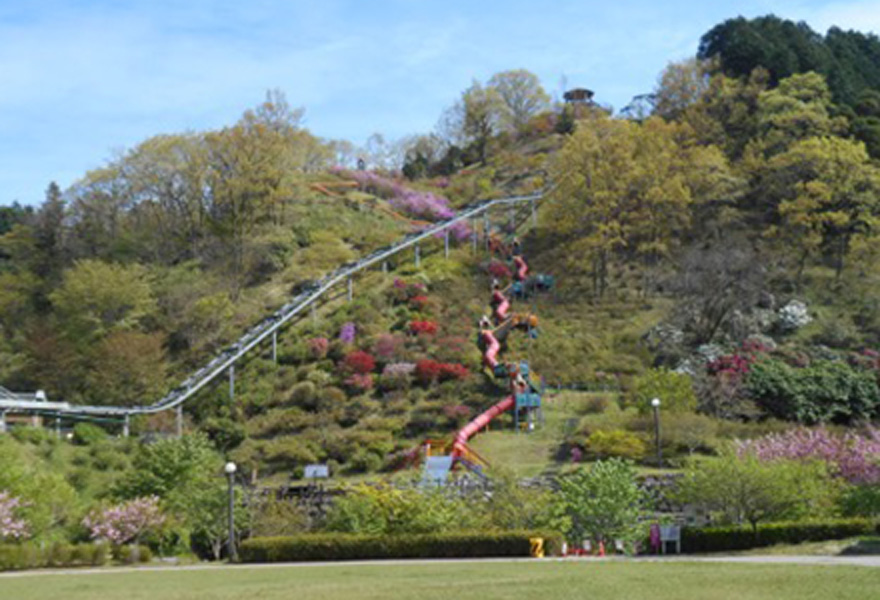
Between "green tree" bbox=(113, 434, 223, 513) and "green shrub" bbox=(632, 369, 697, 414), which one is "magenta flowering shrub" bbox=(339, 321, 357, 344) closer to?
"green shrub" bbox=(632, 369, 697, 414)

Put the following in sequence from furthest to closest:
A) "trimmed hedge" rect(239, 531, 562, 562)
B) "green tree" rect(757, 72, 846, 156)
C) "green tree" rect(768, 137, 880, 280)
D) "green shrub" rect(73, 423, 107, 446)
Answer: "green tree" rect(757, 72, 846, 156)
"green tree" rect(768, 137, 880, 280)
"green shrub" rect(73, 423, 107, 446)
"trimmed hedge" rect(239, 531, 562, 562)

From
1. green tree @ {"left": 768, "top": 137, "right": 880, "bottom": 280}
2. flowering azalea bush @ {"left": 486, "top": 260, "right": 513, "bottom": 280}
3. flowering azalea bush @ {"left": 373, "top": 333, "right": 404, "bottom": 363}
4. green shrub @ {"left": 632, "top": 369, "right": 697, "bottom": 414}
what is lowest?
green shrub @ {"left": 632, "top": 369, "right": 697, "bottom": 414}

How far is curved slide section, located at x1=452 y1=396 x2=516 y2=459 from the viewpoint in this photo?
42103mm

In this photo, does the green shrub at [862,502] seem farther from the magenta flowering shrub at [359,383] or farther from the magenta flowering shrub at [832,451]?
the magenta flowering shrub at [359,383]

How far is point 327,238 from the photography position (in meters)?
75.0

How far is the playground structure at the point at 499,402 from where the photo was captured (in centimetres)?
4034

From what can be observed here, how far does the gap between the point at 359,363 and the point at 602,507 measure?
25.8m

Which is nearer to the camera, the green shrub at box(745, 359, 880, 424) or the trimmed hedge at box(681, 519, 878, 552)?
the trimmed hedge at box(681, 519, 878, 552)

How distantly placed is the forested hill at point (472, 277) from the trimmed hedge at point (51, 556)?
15668mm

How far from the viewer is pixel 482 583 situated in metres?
19.0

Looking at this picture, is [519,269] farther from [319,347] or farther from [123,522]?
[123,522]

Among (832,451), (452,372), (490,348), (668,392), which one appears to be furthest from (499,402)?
(832,451)

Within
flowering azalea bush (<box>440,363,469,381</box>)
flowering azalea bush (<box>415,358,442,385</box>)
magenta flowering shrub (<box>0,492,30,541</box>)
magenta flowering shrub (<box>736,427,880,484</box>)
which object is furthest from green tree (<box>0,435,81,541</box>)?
magenta flowering shrub (<box>736,427,880,484</box>)

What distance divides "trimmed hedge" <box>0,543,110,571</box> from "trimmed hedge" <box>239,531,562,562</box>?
419 cm
